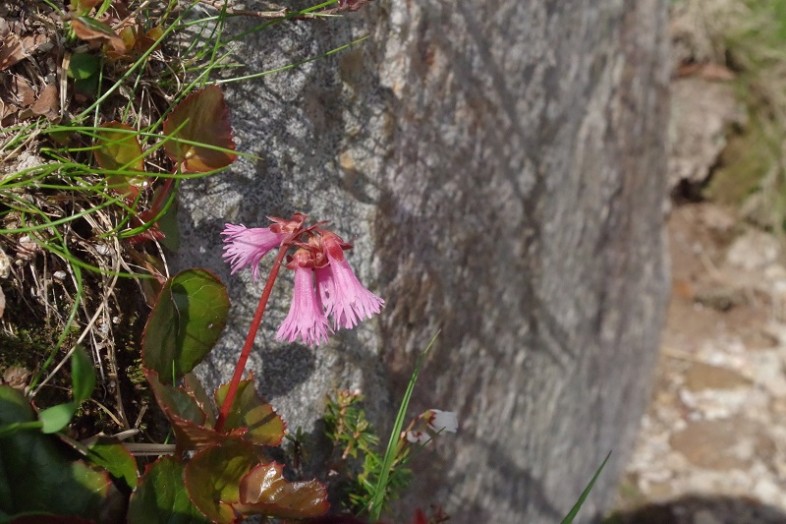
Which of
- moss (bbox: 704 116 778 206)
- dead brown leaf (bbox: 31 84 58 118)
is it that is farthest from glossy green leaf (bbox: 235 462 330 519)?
moss (bbox: 704 116 778 206)

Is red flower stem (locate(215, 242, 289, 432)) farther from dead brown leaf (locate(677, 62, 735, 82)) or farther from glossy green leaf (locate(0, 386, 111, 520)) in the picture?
dead brown leaf (locate(677, 62, 735, 82))

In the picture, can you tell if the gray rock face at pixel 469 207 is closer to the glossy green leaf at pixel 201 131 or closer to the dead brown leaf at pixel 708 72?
the glossy green leaf at pixel 201 131

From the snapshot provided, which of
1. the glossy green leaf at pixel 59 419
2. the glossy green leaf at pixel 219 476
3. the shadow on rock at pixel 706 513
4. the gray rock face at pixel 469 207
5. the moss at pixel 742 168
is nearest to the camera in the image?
the glossy green leaf at pixel 59 419

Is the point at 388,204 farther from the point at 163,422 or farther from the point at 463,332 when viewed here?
the point at 163,422

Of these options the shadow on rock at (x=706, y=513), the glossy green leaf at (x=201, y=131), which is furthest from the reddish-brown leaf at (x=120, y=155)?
the shadow on rock at (x=706, y=513)

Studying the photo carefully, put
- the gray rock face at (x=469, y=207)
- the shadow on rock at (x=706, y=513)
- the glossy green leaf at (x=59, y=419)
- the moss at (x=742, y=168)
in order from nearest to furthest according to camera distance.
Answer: the glossy green leaf at (x=59, y=419) < the gray rock face at (x=469, y=207) < the shadow on rock at (x=706, y=513) < the moss at (x=742, y=168)

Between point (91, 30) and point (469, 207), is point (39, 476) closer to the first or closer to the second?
point (91, 30)
